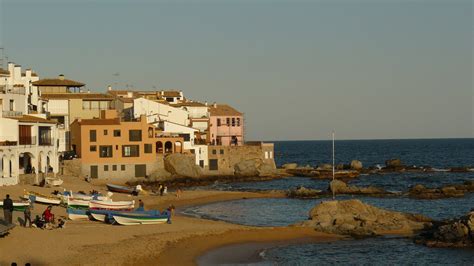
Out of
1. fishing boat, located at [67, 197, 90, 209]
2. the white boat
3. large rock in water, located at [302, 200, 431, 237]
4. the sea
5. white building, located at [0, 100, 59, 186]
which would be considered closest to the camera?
the sea

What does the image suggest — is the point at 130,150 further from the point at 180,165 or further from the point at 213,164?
the point at 213,164

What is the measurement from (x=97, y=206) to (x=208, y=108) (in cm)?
6172

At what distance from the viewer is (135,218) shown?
47.8 metres

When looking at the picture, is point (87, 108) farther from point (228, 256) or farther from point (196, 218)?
point (228, 256)

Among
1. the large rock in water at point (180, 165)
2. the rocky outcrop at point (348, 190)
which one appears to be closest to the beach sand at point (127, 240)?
the rocky outcrop at point (348, 190)

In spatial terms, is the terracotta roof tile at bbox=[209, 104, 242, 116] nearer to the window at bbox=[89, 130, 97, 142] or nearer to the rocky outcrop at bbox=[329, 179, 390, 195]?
the window at bbox=[89, 130, 97, 142]

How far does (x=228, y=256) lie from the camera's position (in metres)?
40.3

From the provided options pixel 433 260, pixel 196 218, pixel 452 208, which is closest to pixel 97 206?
pixel 196 218

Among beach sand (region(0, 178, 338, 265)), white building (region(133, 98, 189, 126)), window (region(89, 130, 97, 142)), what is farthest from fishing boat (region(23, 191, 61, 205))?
white building (region(133, 98, 189, 126))

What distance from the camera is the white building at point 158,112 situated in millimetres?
100062

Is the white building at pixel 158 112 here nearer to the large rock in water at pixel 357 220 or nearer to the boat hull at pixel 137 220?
the boat hull at pixel 137 220

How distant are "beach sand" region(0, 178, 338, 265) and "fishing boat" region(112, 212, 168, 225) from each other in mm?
801

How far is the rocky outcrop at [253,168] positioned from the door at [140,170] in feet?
53.0

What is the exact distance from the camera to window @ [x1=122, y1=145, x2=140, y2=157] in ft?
294
